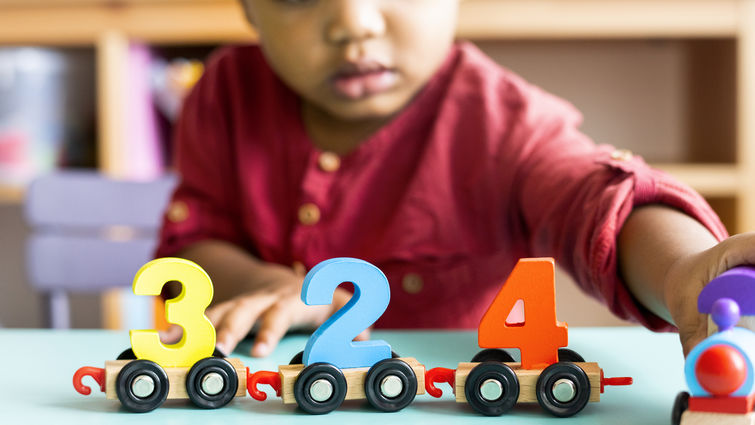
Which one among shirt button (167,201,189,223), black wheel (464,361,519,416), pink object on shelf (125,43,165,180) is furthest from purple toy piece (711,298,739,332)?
pink object on shelf (125,43,165,180)

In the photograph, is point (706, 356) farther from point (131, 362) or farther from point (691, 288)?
point (131, 362)

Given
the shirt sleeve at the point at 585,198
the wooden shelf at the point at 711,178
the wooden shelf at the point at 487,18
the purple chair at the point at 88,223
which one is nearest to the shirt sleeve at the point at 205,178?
the shirt sleeve at the point at 585,198

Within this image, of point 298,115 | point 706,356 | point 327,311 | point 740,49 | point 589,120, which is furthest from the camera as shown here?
point 589,120

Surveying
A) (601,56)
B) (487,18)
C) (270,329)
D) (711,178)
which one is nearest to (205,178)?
(270,329)

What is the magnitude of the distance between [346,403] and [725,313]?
0.64ft

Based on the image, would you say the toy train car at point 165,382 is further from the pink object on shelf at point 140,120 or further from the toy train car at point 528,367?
the pink object on shelf at point 140,120

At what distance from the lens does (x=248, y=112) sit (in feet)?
3.07

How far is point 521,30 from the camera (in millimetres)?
1647

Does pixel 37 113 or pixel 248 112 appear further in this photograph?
pixel 37 113

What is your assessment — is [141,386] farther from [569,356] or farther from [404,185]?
[404,185]

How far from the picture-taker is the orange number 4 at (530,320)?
419mm

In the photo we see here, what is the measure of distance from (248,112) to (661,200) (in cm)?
52

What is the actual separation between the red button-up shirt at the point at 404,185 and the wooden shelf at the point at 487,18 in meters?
0.77

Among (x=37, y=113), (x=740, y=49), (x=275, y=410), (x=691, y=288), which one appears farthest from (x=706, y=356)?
(x=37, y=113)
